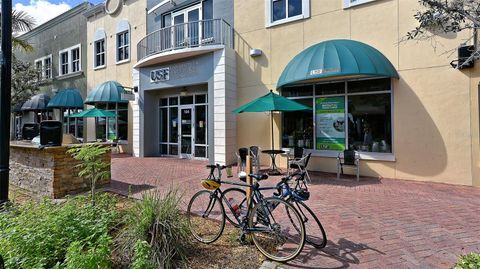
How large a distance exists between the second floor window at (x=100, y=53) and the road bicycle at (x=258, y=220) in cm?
1717

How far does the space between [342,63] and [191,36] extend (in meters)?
7.56

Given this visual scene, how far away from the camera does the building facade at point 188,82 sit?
11.5 m

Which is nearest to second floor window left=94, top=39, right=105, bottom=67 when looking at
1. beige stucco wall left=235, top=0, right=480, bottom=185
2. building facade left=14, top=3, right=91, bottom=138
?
building facade left=14, top=3, right=91, bottom=138

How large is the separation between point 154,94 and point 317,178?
9.88 m

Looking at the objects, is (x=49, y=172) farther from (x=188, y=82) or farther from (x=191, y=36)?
(x=191, y=36)

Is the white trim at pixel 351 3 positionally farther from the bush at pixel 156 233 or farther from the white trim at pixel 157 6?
the bush at pixel 156 233

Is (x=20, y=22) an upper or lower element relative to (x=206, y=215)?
upper

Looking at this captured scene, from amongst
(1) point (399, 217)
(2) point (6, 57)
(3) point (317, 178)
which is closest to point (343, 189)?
(3) point (317, 178)

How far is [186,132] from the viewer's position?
14.0 m

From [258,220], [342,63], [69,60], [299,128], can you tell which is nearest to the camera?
[258,220]

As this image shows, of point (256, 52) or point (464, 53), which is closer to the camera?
point (464, 53)

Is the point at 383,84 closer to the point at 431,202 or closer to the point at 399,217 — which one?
the point at 431,202

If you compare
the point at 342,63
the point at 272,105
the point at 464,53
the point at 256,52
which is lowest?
the point at 272,105

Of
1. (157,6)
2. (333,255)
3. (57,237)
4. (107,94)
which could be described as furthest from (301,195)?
(107,94)
